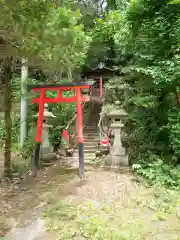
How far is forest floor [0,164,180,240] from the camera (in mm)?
3369

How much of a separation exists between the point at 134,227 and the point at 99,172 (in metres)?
2.98

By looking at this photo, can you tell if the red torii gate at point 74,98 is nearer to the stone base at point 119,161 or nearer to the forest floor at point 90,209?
the forest floor at point 90,209

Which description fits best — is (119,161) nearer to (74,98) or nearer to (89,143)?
(74,98)

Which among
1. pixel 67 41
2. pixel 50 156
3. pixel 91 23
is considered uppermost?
pixel 91 23

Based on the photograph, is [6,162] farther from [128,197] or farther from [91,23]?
[91,23]

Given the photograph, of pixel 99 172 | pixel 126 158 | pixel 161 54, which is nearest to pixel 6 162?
pixel 99 172

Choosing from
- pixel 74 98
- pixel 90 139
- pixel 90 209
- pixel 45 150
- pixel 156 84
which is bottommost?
pixel 90 209

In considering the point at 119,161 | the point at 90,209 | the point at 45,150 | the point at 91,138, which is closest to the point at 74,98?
the point at 119,161

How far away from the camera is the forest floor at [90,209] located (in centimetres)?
337

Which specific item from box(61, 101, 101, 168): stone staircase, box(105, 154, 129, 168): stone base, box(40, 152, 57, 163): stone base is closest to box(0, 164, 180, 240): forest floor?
box(105, 154, 129, 168): stone base

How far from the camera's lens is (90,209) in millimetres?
4062

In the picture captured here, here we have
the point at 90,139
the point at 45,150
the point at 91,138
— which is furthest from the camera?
the point at 91,138

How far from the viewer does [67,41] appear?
4438 mm

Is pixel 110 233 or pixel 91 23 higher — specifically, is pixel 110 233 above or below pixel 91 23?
below
